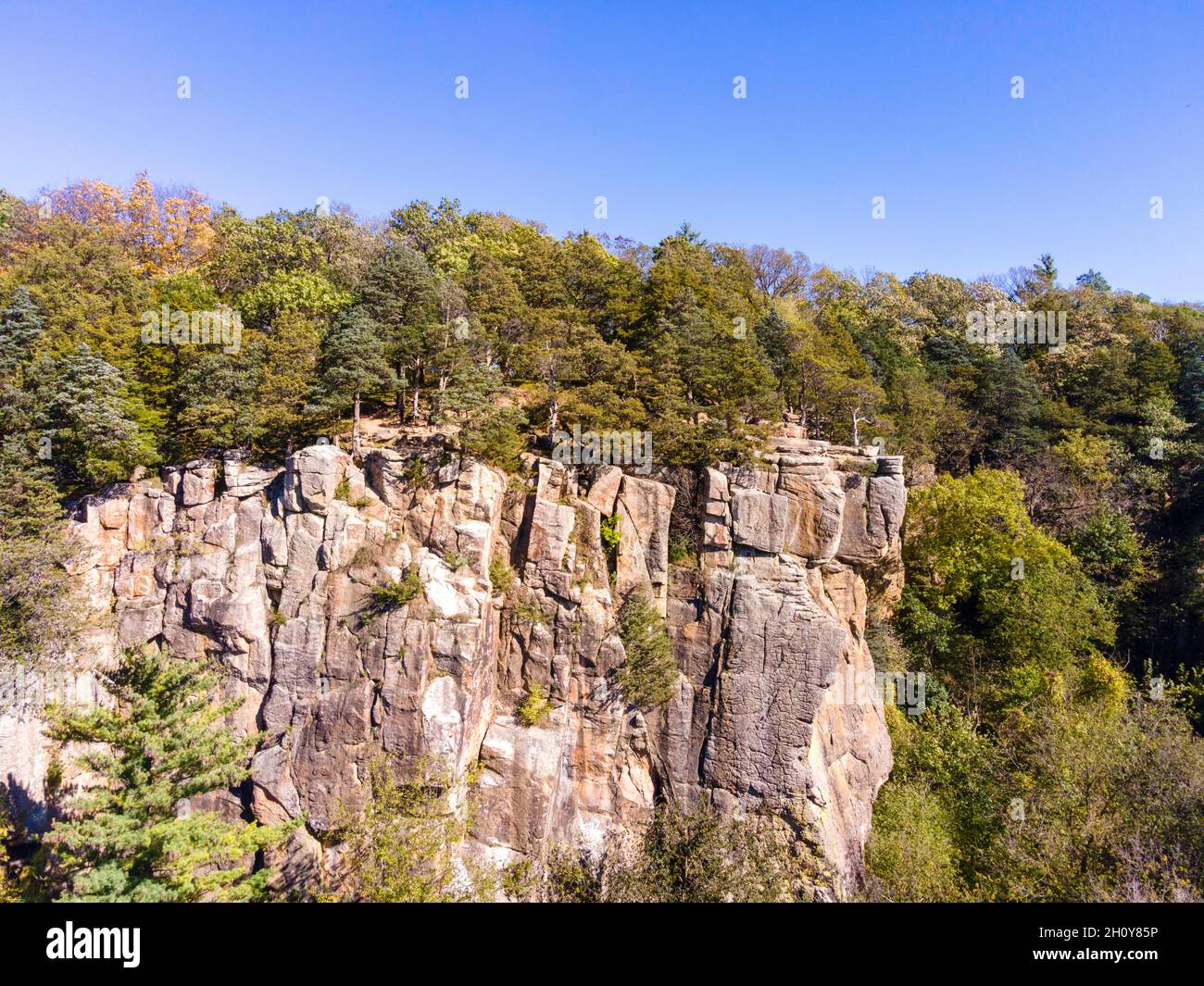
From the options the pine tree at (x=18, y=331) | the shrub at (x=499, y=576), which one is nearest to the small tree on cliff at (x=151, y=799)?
the shrub at (x=499, y=576)

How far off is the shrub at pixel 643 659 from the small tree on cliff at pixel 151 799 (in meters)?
11.6

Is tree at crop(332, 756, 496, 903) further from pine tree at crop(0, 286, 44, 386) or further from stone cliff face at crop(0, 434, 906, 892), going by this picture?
pine tree at crop(0, 286, 44, 386)

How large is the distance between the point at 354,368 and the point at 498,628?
1122 cm

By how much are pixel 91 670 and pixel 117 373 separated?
11.1m

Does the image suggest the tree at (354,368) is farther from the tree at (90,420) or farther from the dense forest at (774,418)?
the tree at (90,420)

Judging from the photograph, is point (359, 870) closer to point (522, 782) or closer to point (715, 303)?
point (522, 782)

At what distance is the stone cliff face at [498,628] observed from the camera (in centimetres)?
1888

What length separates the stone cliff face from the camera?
61.9 feet

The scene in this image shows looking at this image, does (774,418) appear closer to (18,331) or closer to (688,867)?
(688,867)

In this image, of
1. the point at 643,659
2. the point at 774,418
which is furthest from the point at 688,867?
the point at 774,418

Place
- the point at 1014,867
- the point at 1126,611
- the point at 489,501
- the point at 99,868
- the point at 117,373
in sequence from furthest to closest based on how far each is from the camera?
1. the point at 1126,611
2. the point at 117,373
3. the point at 489,501
4. the point at 1014,867
5. the point at 99,868

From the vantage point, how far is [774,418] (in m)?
24.4

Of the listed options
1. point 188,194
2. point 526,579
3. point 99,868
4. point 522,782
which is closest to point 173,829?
point 99,868

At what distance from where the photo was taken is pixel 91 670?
64.0 ft
